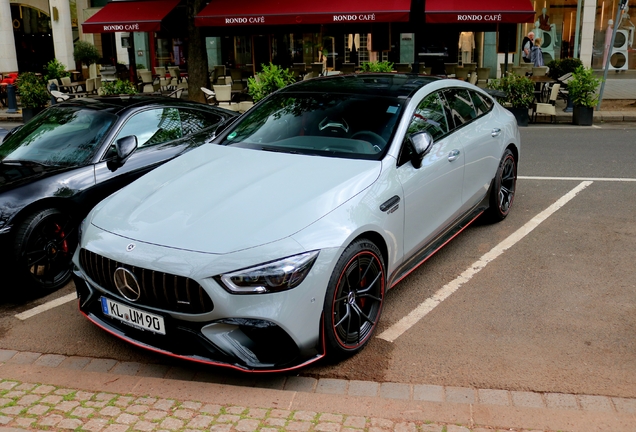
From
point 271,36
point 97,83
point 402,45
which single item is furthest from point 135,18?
point 402,45

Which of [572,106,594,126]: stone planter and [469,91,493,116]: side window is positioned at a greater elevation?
[469,91,493,116]: side window

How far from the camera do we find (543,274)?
588 centimetres

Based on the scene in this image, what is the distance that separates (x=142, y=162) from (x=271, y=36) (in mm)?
20827

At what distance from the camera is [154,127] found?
268 inches

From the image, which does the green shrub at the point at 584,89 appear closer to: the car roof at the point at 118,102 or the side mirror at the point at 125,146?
the car roof at the point at 118,102

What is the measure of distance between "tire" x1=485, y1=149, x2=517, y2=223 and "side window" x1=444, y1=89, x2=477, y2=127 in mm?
725

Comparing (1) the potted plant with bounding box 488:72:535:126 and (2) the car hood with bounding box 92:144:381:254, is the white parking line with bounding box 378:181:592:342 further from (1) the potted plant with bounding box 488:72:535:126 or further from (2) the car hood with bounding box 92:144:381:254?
(1) the potted plant with bounding box 488:72:535:126

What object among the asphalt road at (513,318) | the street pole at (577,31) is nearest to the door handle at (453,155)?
the asphalt road at (513,318)

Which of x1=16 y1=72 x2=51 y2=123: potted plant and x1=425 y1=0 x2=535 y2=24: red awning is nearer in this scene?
x1=425 y1=0 x2=535 y2=24: red awning

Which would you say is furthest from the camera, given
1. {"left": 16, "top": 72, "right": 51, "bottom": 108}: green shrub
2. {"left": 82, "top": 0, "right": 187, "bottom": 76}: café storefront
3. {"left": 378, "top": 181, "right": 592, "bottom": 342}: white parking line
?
{"left": 82, "top": 0, "right": 187, "bottom": 76}: café storefront

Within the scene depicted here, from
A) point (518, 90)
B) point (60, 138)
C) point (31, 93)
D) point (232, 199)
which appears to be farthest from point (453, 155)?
point (31, 93)

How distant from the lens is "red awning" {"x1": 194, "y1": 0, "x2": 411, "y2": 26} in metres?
17.0

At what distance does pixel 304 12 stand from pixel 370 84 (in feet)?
40.8

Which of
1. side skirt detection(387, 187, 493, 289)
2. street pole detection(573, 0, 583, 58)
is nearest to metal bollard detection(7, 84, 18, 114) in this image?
side skirt detection(387, 187, 493, 289)
